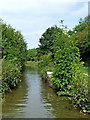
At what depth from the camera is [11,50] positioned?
11367mm

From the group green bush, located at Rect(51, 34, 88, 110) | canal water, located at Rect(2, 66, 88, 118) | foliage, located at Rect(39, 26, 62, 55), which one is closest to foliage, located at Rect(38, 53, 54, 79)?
green bush, located at Rect(51, 34, 88, 110)

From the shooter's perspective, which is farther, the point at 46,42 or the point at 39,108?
the point at 46,42

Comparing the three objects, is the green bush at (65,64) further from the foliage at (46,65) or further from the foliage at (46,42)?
the foliage at (46,42)

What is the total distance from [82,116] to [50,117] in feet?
3.27

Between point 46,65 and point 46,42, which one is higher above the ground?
point 46,42

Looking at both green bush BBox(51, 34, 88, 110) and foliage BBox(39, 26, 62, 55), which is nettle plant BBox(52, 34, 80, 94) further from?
foliage BBox(39, 26, 62, 55)

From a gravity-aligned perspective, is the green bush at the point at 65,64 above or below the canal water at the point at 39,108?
above

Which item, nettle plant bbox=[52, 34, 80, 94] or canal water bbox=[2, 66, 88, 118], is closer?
canal water bbox=[2, 66, 88, 118]

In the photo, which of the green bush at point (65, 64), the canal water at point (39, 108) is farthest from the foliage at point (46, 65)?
the canal water at point (39, 108)

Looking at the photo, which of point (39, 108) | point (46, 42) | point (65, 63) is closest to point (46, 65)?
point (65, 63)

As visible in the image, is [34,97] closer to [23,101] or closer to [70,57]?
[23,101]

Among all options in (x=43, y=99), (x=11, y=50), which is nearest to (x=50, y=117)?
(x=43, y=99)

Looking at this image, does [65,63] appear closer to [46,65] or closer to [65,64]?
[65,64]

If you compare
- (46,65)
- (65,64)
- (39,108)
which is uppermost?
(46,65)
